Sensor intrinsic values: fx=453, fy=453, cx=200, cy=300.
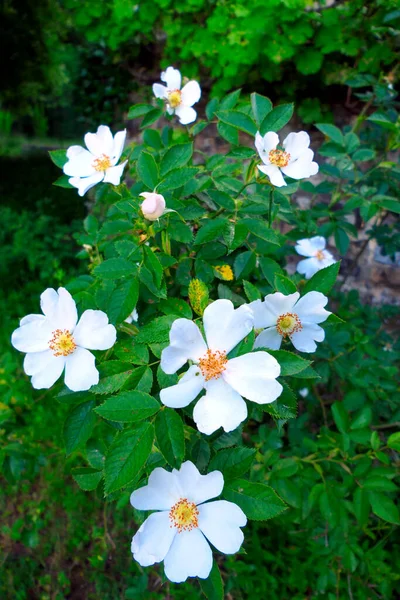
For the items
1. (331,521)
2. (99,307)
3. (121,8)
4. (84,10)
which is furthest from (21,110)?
(331,521)

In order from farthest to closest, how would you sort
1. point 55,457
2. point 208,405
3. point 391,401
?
1. point 55,457
2. point 391,401
3. point 208,405

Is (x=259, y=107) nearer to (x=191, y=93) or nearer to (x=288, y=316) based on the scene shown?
(x=191, y=93)

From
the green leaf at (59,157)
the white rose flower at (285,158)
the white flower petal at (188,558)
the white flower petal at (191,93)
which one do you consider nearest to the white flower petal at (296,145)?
the white rose flower at (285,158)

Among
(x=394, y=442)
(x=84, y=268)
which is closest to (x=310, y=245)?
(x=394, y=442)

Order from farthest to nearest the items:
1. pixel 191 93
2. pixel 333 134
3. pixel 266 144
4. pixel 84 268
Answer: pixel 84 268 → pixel 333 134 → pixel 191 93 → pixel 266 144

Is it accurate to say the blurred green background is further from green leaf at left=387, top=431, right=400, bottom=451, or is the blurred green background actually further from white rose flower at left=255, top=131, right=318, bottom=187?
white rose flower at left=255, top=131, right=318, bottom=187

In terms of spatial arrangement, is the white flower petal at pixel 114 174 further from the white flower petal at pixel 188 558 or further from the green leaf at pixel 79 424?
the white flower petal at pixel 188 558

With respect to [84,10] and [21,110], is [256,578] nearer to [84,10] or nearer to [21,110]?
[84,10]
